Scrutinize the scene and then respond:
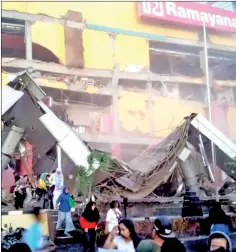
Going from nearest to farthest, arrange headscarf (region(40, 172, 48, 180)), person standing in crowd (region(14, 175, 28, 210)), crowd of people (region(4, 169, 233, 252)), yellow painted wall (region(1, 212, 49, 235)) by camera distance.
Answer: crowd of people (region(4, 169, 233, 252)) < yellow painted wall (region(1, 212, 49, 235)) < person standing in crowd (region(14, 175, 28, 210)) < headscarf (region(40, 172, 48, 180))

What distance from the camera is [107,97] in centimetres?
1099

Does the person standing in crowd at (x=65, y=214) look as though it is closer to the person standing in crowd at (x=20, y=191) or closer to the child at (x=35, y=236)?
the child at (x=35, y=236)

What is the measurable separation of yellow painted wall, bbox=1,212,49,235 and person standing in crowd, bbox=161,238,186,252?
231cm

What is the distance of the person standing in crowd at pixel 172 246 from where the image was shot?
2.35 metres

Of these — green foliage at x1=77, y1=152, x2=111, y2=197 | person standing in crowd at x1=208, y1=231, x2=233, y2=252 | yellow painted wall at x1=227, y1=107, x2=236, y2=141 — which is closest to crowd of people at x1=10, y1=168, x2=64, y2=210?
green foliage at x1=77, y1=152, x2=111, y2=197

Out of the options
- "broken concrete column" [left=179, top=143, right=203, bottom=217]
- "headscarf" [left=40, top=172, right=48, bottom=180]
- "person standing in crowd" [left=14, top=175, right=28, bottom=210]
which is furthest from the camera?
"broken concrete column" [left=179, top=143, right=203, bottom=217]

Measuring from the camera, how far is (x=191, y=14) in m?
8.89

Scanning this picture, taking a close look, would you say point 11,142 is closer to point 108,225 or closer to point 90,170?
point 90,170

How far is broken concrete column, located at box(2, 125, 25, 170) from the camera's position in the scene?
533cm

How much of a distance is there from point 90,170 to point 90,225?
114cm

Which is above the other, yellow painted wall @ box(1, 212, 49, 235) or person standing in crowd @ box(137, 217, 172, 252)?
yellow painted wall @ box(1, 212, 49, 235)

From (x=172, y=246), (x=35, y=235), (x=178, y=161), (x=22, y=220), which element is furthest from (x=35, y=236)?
(x=178, y=161)

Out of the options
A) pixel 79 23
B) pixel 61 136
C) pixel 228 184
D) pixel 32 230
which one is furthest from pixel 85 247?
pixel 79 23

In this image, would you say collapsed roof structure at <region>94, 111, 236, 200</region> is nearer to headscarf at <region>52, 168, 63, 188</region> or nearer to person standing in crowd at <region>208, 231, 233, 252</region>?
headscarf at <region>52, 168, 63, 188</region>
